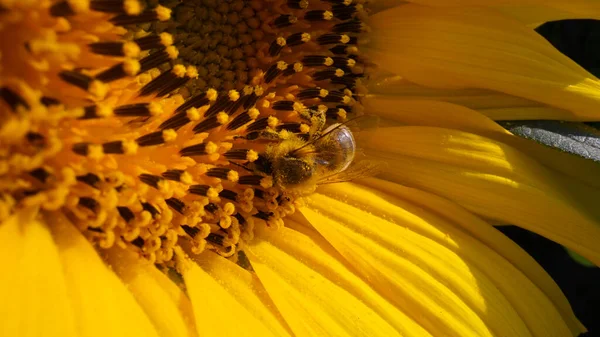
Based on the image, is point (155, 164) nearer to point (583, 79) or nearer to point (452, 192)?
point (452, 192)

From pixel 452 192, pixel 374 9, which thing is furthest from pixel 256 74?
pixel 452 192

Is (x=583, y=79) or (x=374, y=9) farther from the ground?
(x=374, y=9)

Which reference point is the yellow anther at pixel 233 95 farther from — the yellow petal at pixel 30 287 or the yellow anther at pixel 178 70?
the yellow petal at pixel 30 287

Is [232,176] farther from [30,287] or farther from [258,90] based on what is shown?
[30,287]

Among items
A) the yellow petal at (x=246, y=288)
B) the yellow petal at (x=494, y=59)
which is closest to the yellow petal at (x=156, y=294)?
the yellow petal at (x=246, y=288)

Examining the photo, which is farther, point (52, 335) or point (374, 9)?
point (374, 9)
